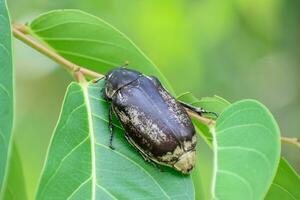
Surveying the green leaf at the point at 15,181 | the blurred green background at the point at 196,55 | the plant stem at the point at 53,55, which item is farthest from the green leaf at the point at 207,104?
the blurred green background at the point at 196,55

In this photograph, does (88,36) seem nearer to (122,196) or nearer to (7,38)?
(7,38)

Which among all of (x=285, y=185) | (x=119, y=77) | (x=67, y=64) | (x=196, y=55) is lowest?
(x=196, y=55)

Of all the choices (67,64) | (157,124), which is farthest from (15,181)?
(157,124)

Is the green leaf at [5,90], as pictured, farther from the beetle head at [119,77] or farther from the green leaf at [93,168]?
the beetle head at [119,77]

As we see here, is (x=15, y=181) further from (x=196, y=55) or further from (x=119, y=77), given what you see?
(x=196, y=55)

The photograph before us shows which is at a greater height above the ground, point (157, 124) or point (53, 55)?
point (53, 55)

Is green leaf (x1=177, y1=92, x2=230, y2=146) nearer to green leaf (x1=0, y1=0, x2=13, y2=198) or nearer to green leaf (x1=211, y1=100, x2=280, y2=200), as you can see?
green leaf (x1=211, y1=100, x2=280, y2=200)
